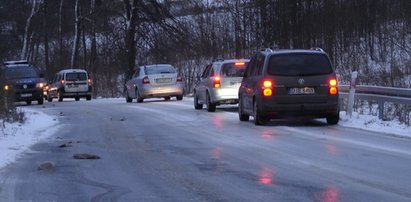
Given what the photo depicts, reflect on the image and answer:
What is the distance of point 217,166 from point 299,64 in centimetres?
606

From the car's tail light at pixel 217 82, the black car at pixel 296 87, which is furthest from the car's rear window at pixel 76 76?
the black car at pixel 296 87

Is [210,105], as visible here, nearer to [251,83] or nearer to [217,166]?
[251,83]

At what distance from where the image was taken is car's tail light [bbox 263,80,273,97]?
1452cm

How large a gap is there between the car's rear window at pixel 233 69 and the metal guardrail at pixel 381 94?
3625mm

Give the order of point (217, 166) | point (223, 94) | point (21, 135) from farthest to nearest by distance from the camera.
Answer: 1. point (223, 94)
2. point (21, 135)
3. point (217, 166)

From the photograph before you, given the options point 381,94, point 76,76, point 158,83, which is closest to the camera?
point 381,94

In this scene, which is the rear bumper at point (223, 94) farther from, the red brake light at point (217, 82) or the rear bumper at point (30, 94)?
the rear bumper at point (30, 94)

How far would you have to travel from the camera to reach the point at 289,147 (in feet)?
36.4

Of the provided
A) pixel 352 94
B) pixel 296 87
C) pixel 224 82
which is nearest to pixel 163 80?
pixel 224 82

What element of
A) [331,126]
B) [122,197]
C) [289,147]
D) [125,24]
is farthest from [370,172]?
[125,24]

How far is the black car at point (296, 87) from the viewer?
14461mm

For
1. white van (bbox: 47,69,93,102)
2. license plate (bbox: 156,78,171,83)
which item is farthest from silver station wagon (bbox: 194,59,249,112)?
white van (bbox: 47,69,93,102)

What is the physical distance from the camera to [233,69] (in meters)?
19.9

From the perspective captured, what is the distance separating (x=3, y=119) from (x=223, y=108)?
802cm
